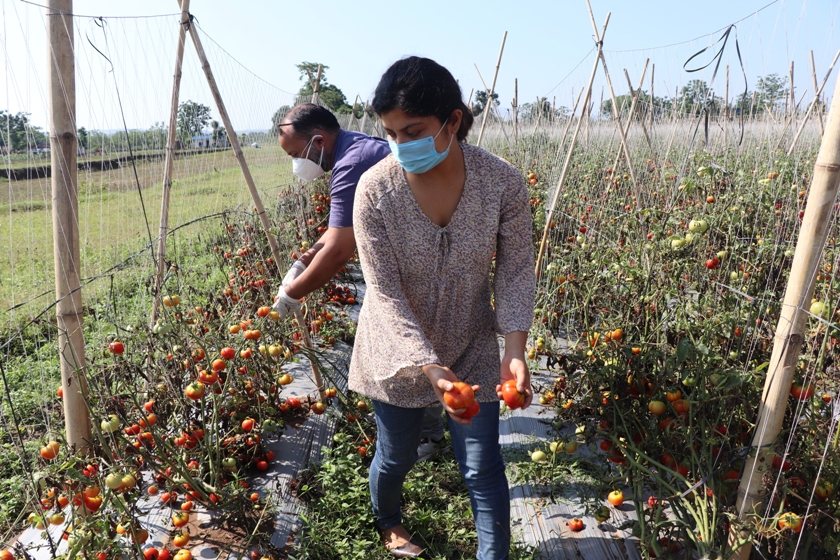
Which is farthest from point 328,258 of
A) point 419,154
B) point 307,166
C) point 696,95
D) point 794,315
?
point 696,95

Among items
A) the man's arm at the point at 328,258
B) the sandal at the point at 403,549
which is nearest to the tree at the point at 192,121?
the man's arm at the point at 328,258

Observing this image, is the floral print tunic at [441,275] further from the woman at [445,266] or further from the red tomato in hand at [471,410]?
the red tomato in hand at [471,410]

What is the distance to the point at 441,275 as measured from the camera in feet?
4.11

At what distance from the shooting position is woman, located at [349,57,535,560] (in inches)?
46.2

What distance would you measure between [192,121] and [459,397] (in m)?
2.69

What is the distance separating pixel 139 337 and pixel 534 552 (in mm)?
1180

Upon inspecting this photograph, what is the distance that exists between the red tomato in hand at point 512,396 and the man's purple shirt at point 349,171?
77cm

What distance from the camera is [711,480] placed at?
125cm

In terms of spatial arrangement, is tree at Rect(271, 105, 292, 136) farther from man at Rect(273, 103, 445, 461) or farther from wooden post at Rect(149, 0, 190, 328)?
man at Rect(273, 103, 445, 461)

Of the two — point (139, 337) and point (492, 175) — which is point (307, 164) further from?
point (492, 175)

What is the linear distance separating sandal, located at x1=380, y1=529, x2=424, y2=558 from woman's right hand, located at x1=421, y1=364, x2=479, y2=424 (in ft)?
1.99

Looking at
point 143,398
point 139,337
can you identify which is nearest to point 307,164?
point 139,337

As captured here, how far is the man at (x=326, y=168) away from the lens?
170cm

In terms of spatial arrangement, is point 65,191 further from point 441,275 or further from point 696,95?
point 696,95
